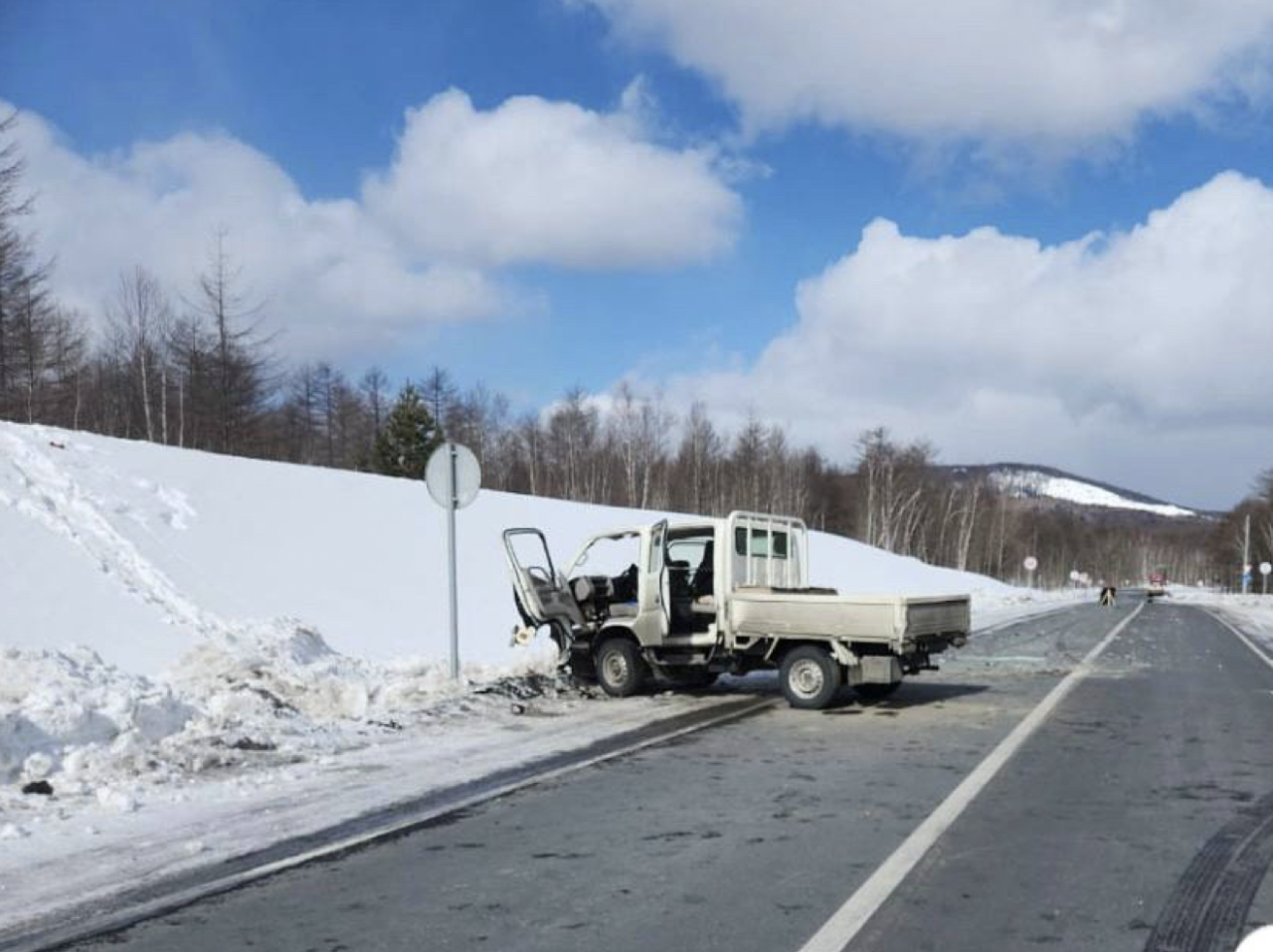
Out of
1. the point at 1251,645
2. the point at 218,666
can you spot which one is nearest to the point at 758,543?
the point at 218,666

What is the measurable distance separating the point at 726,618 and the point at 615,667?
162 cm

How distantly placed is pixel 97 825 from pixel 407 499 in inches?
883

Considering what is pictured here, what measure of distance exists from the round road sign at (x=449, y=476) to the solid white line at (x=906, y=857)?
7.08m

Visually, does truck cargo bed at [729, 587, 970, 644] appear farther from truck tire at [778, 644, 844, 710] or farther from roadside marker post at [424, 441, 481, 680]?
roadside marker post at [424, 441, 481, 680]

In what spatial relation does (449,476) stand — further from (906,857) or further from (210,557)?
(906,857)

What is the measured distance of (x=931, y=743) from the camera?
405 inches

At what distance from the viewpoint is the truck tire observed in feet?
41.4

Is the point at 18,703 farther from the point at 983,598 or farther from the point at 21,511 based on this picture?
the point at 983,598

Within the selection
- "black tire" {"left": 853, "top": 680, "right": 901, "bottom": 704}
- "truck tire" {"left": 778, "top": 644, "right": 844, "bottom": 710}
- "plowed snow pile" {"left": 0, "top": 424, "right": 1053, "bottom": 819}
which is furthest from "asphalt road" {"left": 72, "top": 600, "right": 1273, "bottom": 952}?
"plowed snow pile" {"left": 0, "top": 424, "right": 1053, "bottom": 819}

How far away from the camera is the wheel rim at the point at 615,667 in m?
13.8

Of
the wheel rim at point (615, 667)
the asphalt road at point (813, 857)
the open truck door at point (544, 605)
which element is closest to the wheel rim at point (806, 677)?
the asphalt road at point (813, 857)

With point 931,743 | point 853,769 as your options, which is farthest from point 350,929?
point 931,743

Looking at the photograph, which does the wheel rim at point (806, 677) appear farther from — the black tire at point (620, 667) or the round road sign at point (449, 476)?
the round road sign at point (449, 476)

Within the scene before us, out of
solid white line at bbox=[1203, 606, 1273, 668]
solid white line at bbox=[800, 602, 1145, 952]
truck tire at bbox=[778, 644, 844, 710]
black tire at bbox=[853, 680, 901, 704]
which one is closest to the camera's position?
solid white line at bbox=[800, 602, 1145, 952]
